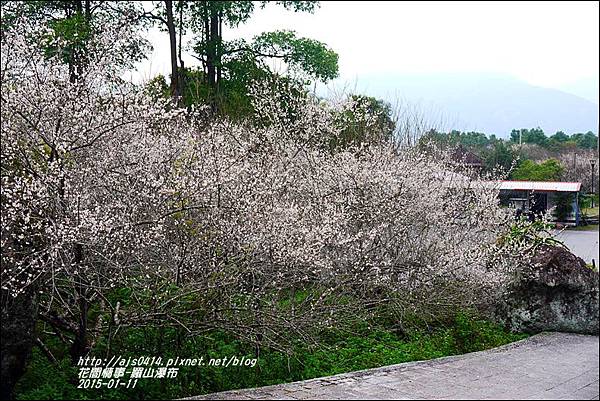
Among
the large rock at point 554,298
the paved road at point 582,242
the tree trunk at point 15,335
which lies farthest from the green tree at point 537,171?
the tree trunk at point 15,335

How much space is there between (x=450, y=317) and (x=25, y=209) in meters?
5.09

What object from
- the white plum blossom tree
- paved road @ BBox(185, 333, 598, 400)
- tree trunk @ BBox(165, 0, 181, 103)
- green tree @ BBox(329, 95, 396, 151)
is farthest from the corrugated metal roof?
tree trunk @ BBox(165, 0, 181, 103)

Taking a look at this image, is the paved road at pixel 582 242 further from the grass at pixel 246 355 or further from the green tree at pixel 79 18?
the green tree at pixel 79 18

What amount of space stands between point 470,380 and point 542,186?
9.18 meters

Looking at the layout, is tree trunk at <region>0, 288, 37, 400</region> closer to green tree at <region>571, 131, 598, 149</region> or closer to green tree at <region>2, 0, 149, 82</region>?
green tree at <region>2, 0, 149, 82</region>

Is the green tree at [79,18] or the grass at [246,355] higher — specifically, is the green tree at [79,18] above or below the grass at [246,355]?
above

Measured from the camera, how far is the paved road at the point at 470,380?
185 inches

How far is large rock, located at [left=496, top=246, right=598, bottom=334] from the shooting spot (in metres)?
7.73

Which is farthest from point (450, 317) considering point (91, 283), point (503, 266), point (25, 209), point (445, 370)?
point (25, 209)

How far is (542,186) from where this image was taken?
531 inches

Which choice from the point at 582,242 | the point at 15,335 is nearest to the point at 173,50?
the point at 15,335

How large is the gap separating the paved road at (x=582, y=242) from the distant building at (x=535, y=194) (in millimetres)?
448

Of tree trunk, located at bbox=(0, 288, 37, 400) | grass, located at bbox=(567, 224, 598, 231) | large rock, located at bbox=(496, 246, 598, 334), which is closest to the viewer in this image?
tree trunk, located at bbox=(0, 288, 37, 400)

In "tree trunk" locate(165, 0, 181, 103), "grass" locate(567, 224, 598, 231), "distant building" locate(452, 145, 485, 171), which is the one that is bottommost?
"grass" locate(567, 224, 598, 231)
